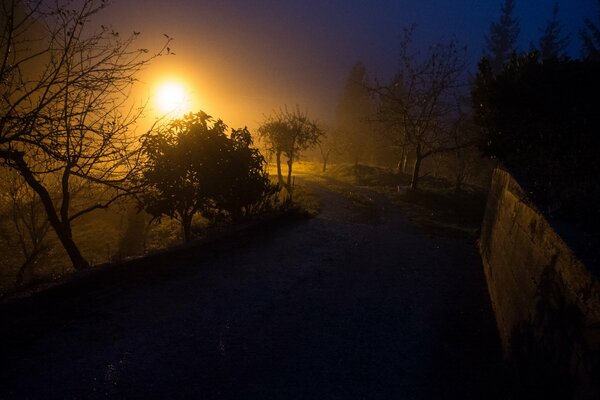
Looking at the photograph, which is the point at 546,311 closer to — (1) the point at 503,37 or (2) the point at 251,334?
(2) the point at 251,334

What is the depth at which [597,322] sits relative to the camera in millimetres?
2979

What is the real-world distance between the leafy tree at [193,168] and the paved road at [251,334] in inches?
70.4

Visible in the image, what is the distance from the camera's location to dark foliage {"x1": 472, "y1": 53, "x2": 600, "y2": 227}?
21.1 ft

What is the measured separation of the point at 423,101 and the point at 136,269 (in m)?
22.2

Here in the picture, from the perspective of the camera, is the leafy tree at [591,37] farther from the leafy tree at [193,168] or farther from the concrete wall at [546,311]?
the concrete wall at [546,311]

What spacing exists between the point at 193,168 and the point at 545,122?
9820mm

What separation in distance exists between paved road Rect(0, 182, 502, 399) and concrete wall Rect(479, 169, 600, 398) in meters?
0.72

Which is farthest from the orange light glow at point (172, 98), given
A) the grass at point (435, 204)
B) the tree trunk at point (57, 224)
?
the grass at point (435, 204)

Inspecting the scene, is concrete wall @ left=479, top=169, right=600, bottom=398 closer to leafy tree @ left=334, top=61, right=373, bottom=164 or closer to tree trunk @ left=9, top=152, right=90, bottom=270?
tree trunk @ left=9, top=152, right=90, bottom=270

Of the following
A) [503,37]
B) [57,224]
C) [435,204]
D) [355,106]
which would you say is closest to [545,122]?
[435,204]

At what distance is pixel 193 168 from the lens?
31.6ft

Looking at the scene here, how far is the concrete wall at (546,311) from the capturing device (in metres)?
3.10

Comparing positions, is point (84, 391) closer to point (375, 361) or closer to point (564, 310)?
point (375, 361)

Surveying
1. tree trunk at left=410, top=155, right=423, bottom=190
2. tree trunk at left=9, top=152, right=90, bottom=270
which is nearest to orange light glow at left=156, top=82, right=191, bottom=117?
tree trunk at left=9, top=152, right=90, bottom=270
